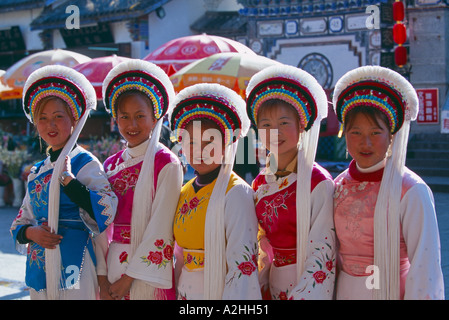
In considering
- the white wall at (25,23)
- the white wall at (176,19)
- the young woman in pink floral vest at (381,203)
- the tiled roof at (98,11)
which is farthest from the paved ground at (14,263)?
the white wall at (25,23)

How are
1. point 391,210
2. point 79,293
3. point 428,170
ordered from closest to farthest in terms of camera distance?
point 391,210, point 79,293, point 428,170

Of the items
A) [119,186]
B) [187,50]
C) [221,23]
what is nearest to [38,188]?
[119,186]

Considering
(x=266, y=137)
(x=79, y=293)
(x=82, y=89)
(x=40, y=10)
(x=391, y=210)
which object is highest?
(x=40, y=10)

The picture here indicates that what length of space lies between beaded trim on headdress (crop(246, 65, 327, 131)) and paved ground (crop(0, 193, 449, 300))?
7.59 feet

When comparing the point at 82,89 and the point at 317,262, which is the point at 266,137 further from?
the point at 82,89

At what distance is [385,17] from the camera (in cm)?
1090

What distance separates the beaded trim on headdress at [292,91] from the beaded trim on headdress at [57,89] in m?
0.84

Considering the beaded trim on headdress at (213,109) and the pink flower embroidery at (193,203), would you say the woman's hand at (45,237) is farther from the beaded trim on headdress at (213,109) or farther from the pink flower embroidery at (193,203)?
the beaded trim on headdress at (213,109)

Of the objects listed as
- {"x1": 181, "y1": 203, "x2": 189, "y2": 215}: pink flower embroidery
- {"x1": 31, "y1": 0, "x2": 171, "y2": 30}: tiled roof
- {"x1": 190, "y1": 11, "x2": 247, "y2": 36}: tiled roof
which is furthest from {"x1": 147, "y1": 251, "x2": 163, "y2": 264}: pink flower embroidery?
{"x1": 31, "y1": 0, "x2": 171, "y2": 30}: tiled roof

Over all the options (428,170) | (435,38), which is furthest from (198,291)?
(435,38)

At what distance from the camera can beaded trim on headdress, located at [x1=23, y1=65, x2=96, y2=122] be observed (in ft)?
9.10

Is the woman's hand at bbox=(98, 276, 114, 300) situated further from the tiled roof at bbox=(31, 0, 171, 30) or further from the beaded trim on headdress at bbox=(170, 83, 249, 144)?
the tiled roof at bbox=(31, 0, 171, 30)

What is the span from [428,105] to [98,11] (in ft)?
27.1

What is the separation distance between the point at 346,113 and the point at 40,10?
52.8 feet
